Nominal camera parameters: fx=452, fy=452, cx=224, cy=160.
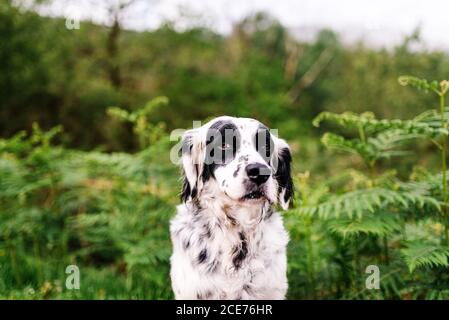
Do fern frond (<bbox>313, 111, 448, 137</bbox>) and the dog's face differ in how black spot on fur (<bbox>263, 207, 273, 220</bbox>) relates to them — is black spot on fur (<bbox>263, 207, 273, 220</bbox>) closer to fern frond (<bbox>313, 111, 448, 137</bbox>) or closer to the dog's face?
the dog's face

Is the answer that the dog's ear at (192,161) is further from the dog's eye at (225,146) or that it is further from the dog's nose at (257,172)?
the dog's nose at (257,172)

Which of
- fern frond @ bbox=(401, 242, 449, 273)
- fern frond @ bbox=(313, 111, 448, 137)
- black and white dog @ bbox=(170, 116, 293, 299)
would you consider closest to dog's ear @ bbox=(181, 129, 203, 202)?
black and white dog @ bbox=(170, 116, 293, 299)

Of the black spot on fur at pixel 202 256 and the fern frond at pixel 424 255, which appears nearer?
the black spot on fur at pixel 202 256

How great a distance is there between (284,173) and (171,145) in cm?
377

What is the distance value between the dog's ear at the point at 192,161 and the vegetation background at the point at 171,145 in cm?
107

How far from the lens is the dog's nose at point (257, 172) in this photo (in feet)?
8.68

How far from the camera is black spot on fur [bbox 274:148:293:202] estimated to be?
10.3ft

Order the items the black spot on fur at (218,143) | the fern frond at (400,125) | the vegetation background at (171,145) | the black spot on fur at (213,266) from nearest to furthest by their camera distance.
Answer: the black spot on fur at (218,143) → the black spot on fur at (213,266) → the fern frond at (400,125) → the vegetation background at (171,145)

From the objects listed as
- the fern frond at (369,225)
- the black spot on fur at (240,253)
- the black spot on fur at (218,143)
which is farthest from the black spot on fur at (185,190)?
the fern frond at (369,225)

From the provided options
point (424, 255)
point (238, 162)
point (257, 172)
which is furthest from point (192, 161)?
point (424, 255)

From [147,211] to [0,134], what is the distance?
26.2 feet

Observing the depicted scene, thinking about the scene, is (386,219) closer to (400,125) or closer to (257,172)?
(400,125)

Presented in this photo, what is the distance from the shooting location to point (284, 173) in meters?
3.14
